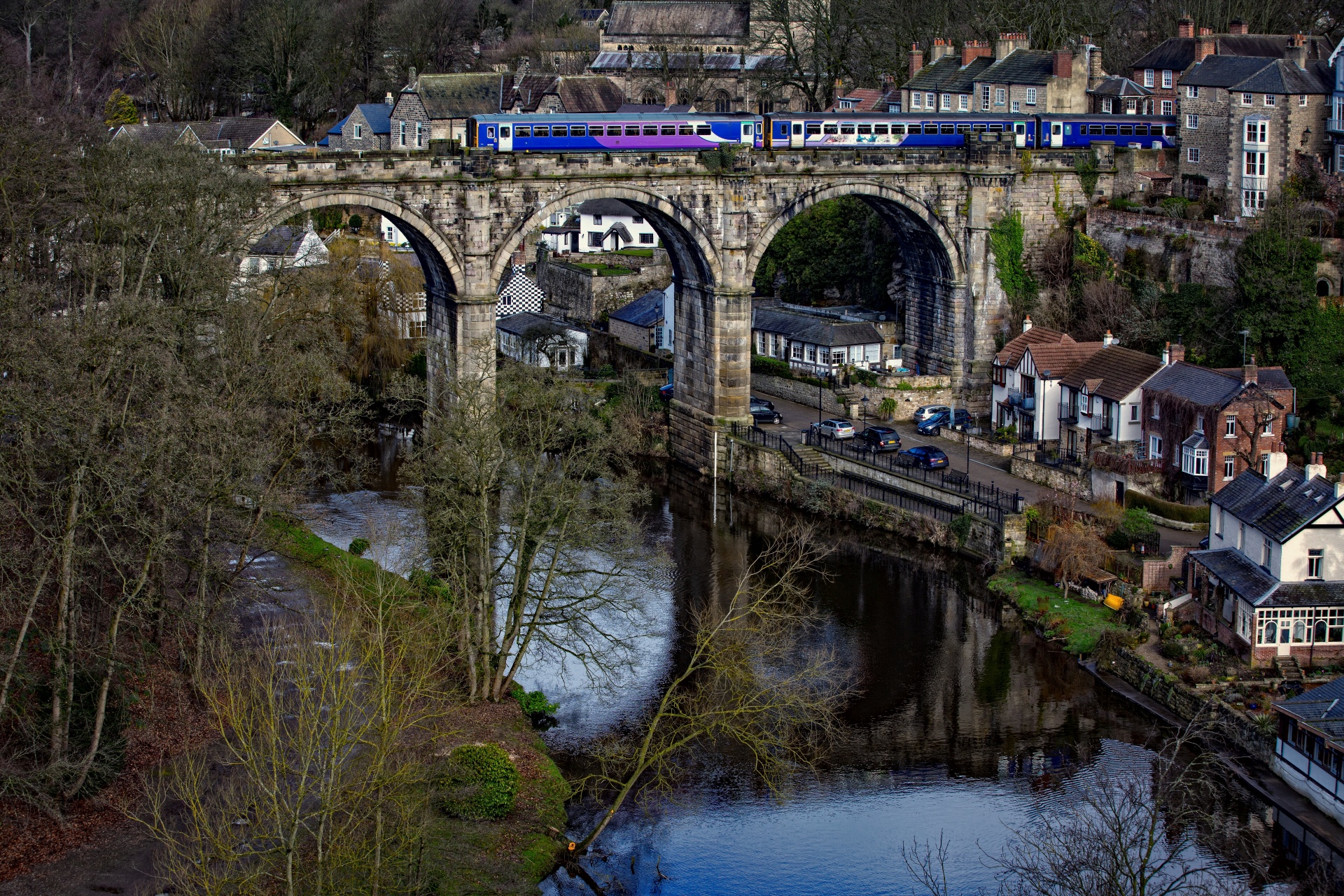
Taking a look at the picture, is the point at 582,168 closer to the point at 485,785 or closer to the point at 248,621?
the point at 248,621

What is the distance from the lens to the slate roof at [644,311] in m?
82.9

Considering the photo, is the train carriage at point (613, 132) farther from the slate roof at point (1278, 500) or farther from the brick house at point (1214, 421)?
the slate roof at point (1278, 500)

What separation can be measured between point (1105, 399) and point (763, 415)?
1579cm

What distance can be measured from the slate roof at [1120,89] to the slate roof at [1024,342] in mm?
20455

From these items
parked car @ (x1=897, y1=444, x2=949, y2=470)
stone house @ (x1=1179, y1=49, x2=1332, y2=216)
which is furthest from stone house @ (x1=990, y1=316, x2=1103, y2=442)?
stone house @ (x1=1179, y1=49, x2=1332, y2=216)

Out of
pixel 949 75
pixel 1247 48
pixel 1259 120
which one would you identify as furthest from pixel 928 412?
pixel 949 75

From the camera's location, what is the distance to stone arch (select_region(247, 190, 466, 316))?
2427 inches

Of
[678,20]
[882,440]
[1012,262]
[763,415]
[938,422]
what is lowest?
[882,440]

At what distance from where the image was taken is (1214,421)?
5466cm

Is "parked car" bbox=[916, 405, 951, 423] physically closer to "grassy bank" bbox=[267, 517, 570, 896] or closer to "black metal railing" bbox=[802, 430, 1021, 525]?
"black metal railing" bbox=[802, 430, 1021, 525]

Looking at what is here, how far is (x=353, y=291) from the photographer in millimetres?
74812

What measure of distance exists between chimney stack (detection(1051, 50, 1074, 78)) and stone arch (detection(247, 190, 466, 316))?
113 ft

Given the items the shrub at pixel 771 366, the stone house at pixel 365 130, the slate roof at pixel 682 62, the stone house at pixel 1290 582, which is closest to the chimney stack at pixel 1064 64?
the shrub at pixel 771 366

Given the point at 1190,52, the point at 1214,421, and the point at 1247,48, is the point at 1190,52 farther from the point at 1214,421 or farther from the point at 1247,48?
the point at 1214,421
